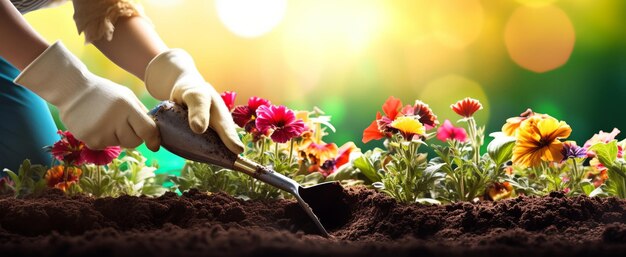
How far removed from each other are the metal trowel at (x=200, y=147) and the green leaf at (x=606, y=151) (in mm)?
641

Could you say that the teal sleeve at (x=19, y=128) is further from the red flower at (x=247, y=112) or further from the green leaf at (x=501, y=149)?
the green leaf at (x=501, y=149)

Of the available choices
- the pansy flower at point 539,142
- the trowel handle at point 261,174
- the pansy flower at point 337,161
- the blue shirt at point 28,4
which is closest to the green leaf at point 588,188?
the pansy flower at point 539,142

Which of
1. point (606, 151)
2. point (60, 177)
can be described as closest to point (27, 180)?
point (60, 177)

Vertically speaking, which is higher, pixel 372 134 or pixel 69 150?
pixel 372 134

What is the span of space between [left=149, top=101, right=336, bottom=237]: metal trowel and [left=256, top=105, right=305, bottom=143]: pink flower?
0.19 m

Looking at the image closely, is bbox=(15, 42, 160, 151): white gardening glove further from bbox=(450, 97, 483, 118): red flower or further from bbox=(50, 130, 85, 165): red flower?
bbox=(450, 97, 483, 118): red flower

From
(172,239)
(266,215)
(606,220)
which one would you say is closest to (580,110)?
(606,220)

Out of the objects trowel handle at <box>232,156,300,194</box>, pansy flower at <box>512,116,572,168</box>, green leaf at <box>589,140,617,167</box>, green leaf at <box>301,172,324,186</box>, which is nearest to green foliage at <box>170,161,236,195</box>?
green leaf at <box>301,172,324,186</box>

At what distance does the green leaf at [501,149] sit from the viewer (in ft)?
4.94

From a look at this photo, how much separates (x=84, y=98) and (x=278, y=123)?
0.43m

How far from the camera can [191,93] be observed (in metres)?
1.37

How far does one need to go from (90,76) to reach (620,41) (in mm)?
2363

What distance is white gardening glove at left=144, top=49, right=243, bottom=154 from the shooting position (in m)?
1.31

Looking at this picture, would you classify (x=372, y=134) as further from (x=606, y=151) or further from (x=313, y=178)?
(x=606, y=151)
